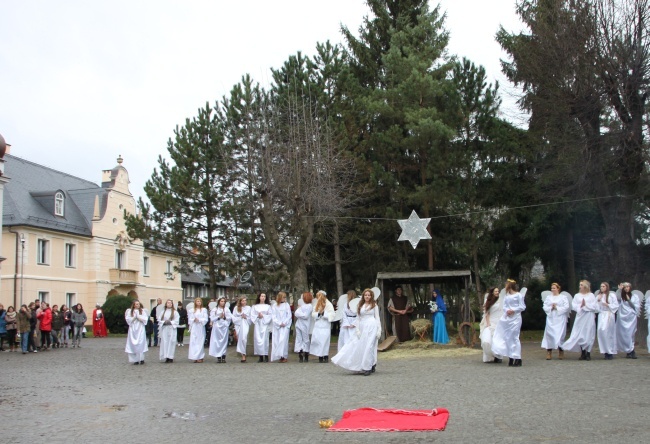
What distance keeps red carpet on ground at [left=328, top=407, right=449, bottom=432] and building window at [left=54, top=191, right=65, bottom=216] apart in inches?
1746

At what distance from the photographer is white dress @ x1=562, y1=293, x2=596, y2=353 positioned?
18.6 meters

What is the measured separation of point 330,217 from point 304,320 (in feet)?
24.2

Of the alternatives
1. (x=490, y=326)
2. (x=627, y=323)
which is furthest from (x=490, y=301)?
(x=627, y=323)

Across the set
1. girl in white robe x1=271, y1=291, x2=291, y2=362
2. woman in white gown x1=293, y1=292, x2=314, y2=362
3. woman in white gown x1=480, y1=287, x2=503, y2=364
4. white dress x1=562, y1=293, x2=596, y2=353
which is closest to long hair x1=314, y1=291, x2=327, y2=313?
A: woman in white gown x1=293, y1=292, x2=314, y2=362

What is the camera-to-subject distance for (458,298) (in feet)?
90.8

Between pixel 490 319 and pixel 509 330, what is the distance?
843mm

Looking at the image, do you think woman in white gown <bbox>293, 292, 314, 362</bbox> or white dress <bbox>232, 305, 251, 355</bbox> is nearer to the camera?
woman in white gown <bbox>293, 292, 314, 362</bbox>

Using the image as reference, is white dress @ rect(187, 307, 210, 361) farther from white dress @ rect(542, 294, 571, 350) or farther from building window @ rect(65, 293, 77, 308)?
building window @ rect(65, 293, 77, 308)

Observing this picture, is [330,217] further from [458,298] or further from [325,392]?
[325,392]

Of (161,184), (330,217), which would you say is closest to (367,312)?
(330,217)

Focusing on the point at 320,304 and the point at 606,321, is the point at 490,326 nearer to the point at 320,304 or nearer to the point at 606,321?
the point at 606,321

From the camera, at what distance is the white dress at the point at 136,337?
19.6 meters

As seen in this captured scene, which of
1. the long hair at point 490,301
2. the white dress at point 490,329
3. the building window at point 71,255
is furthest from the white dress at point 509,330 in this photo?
the building window at point 71,255

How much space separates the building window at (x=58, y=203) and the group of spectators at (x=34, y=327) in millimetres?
20129
